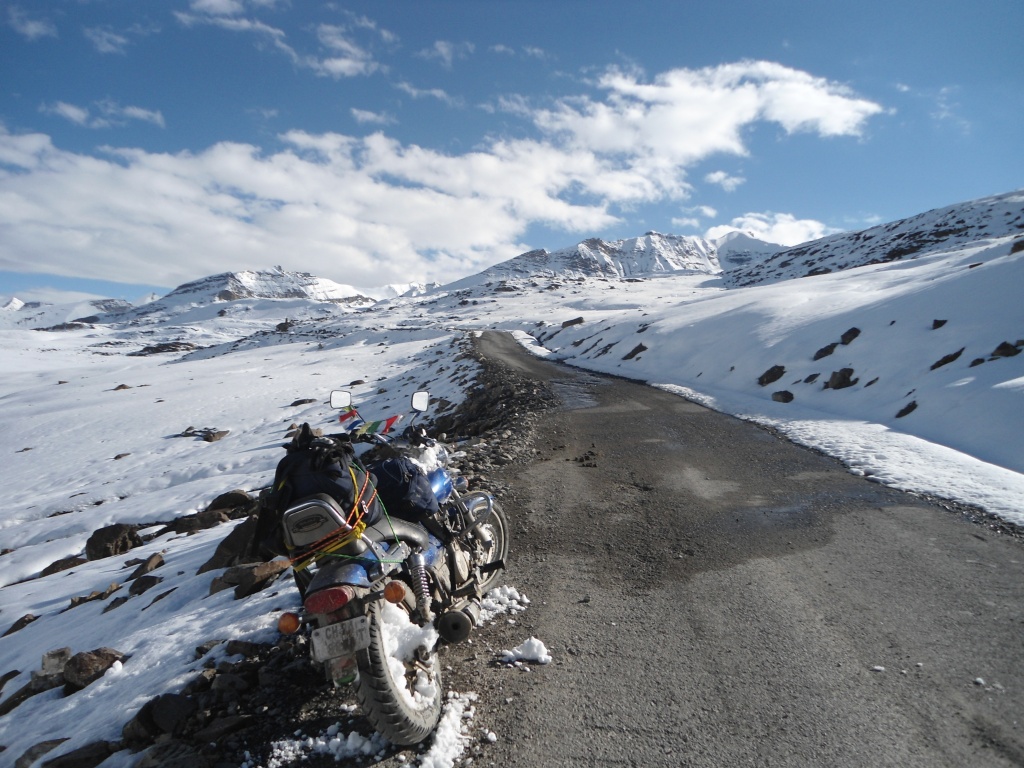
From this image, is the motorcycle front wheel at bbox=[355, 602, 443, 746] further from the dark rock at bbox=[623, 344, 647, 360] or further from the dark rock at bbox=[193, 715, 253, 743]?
the dark rock at bbox=[623, 344, 647, 360]

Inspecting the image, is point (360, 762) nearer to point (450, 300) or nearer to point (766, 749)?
point (766, 749)

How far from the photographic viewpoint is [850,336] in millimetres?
16328

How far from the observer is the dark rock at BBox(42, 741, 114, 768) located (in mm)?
3094

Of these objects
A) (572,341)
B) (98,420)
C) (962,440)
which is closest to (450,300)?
(572,341)

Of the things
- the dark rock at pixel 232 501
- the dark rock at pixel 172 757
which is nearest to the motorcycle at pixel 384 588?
the dark rock at pixel 172 757

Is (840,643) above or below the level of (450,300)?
below

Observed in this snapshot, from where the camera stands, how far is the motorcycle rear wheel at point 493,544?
4812 millimetres

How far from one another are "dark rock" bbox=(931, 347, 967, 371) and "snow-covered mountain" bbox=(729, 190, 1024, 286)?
303ft

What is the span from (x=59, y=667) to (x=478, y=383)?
16.5 meters

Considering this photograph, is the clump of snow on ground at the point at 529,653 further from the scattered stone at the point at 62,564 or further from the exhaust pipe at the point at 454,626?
the scattered stone at the point at 62,564

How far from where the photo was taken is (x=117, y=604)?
6102 mm

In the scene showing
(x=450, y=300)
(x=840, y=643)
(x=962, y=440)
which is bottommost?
(x=962, y=440)

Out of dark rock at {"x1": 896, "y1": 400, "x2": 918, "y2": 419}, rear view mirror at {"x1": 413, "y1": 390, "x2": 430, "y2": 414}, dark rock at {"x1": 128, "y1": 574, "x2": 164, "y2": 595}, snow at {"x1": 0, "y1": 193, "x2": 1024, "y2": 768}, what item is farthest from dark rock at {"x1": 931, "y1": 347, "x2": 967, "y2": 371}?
dark rock at {"x1": 128, "y1": 574, "x2": 164, "y2": 595}

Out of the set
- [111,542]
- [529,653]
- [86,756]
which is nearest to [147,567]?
[111,542]
